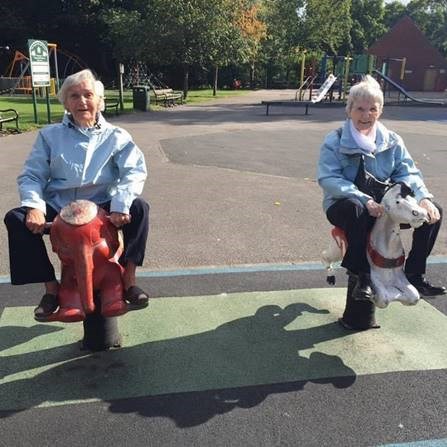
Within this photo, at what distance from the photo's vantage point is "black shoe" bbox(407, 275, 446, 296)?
3.02 m

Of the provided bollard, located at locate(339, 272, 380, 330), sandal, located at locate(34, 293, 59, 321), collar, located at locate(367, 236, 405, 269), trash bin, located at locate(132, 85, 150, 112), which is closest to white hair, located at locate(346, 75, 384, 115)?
collar, located at locate(367, 236, 405, 269)

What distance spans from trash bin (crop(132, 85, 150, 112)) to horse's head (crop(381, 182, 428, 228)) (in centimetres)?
1891

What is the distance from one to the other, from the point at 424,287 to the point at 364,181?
0.74 meters

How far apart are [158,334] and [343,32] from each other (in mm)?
54018

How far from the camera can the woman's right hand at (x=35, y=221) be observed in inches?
104

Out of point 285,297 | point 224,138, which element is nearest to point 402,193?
point 285,297

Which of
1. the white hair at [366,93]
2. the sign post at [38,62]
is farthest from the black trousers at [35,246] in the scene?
the sign post at [38,62]

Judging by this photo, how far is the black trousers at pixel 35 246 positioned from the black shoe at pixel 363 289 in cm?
127

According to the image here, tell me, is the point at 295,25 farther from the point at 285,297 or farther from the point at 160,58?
the point at 285,297

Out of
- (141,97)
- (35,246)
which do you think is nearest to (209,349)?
(35,246)

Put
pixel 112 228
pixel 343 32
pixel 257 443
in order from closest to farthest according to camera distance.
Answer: pixel 257 443 < pixel 112 228 < pixel 343 32

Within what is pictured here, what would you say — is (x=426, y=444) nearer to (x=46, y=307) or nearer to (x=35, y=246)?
(x=46, y=307)

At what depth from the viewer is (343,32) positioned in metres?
51.7

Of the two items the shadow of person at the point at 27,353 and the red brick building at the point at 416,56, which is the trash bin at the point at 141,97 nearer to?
the shadow of person at the point at 27,353
